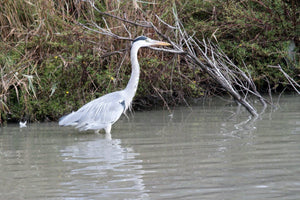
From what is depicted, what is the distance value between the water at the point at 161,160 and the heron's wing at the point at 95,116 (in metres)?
0.18

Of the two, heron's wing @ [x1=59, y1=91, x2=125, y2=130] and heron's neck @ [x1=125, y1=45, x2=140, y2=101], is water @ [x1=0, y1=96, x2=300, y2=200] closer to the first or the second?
heron's wing @ [x1=59, y1=91, x2=125, y2=130]

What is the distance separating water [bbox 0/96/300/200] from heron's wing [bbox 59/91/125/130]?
180 mm

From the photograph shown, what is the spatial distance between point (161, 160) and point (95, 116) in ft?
7.99

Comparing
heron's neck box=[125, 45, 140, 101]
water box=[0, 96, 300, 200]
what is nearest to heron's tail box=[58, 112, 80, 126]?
water box=[0, 96, 300, 200]

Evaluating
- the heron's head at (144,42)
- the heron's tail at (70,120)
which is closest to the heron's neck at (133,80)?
the heron's head at (144,42)

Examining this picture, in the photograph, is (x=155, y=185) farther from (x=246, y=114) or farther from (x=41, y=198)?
(x=246, y=114)

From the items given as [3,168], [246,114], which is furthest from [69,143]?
[246,114]

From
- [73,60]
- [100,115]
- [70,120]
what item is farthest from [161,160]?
[73,60]

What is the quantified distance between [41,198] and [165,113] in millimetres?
5162

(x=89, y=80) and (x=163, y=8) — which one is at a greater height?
(x=163, y=8)

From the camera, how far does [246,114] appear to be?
8.28m

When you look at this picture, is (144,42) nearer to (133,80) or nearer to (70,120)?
(133,80)

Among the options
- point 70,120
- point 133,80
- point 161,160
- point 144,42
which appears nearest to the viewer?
point 161,160

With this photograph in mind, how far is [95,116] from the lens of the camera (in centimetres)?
727
